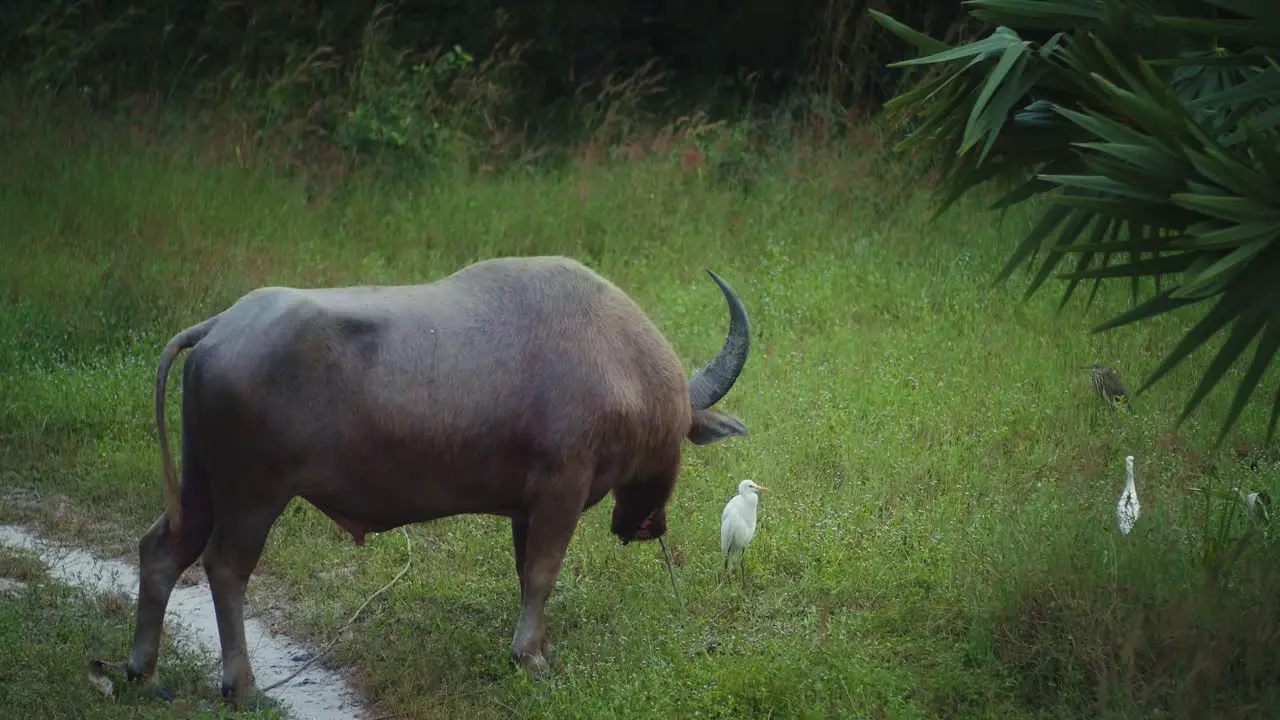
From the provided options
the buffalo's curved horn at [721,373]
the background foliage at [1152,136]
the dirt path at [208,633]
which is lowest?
the dirt path at [208,633]

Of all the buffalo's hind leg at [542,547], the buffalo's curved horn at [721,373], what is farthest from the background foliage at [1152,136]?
the buffalo's hind leg at [542,547]

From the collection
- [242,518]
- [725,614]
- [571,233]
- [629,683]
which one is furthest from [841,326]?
[242,518]

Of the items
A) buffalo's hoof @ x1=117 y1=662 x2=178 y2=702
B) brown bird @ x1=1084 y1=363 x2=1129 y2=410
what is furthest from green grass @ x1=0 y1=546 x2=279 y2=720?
brown bird @ x1=1084 y1=363 x2=1129 y2=410

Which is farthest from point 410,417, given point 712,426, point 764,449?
point 764,449

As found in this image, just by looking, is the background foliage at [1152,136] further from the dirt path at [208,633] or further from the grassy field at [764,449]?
the dirt path at [208,633]

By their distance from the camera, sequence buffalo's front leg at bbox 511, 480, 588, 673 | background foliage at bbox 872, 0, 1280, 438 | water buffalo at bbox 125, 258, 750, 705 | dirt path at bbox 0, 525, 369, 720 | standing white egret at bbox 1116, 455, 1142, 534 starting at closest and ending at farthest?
background foliage at bbox 872, 0, 1280, 438 < water buffalo at bbox 125, 258, 750, 705 < buffalo's front leg at bbox 511, 480, 588, 673 < dirt path at bbox 0, 525, 369, 720 < standing white egret at bbox 1116, 455, 1142, 534

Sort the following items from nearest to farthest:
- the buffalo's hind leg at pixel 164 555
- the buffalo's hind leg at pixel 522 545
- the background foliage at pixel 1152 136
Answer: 1. the background foliage at pixel 1152 136
2. the buffalo's hind leg at pixel 164 555
3. the buffalo's hind leg at pixel 522 545

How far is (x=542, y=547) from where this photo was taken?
523 centimetres

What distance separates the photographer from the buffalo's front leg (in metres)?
5.20

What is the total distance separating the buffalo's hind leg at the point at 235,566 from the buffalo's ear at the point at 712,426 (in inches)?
66.5

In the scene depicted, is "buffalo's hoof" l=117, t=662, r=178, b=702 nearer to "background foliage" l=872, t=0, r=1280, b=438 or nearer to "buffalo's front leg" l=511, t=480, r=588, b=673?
"buffalo's front leg" l=511, t=480, r=588, b=673

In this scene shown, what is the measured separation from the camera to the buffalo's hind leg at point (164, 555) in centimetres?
509

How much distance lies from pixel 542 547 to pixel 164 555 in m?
1.37

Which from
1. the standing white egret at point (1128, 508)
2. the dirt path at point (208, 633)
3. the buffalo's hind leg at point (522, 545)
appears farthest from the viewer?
the standing white egret at point (1128, 508)
